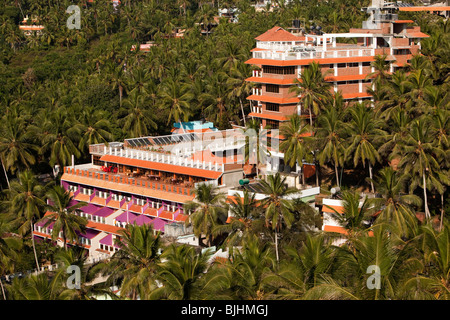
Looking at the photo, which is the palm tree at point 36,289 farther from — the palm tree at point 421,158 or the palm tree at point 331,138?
the palm tree at point 331,138

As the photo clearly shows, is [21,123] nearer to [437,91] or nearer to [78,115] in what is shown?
[78,115]

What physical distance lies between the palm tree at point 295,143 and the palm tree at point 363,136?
4.15 meters

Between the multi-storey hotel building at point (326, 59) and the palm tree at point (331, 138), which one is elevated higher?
the multi-storey hotel building at point (326, 59)

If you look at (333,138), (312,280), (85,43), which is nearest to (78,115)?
(333,138)

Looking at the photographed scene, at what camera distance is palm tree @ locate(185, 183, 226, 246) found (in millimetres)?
63100

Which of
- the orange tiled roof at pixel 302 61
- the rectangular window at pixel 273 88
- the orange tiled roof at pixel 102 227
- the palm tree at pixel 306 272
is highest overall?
the orange tiled roof at pixel 302 61

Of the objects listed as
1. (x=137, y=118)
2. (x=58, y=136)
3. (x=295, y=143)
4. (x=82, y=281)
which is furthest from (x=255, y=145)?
(x=82, y=281)

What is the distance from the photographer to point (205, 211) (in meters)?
63.5

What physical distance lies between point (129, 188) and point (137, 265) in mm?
28357

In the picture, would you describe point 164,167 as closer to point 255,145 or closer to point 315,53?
point 255,145

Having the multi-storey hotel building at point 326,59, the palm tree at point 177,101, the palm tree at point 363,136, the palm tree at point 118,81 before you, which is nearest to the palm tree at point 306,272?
the palm tree at point 363,136

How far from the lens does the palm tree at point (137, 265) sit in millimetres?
47250

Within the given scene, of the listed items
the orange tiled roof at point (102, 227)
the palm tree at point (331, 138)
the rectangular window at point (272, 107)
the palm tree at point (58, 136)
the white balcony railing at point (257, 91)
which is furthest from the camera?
the palm tree at point (58, 136)
